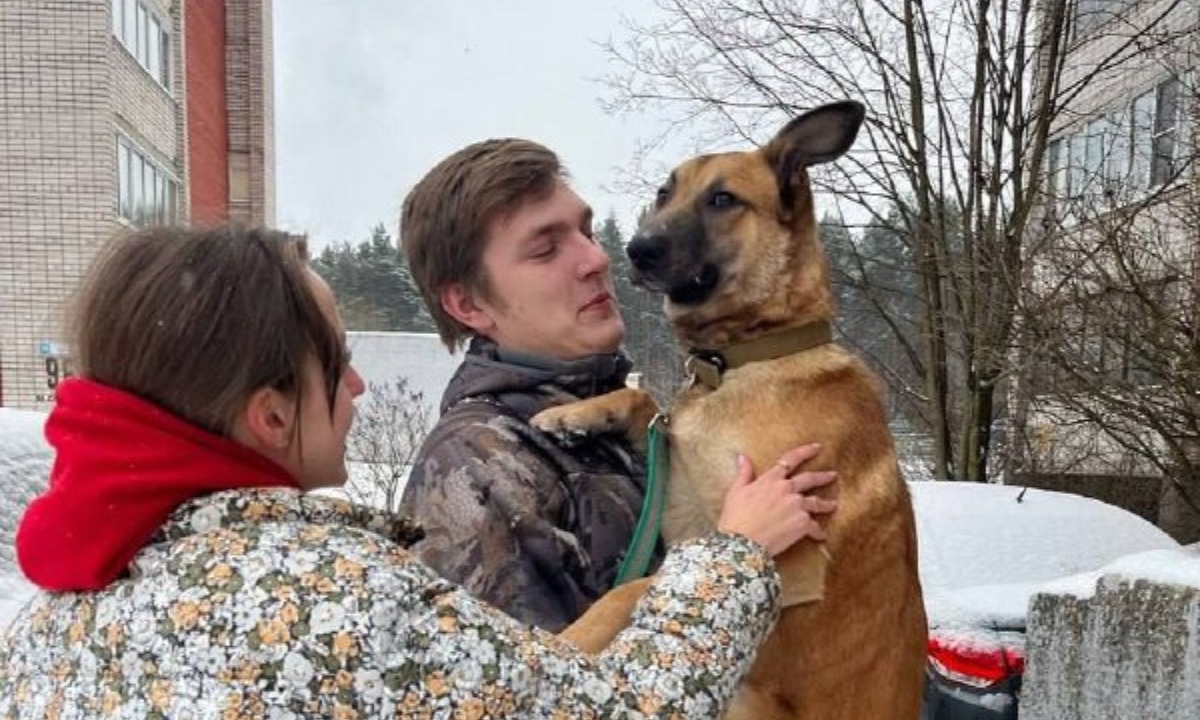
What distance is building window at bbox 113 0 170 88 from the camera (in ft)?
51.6

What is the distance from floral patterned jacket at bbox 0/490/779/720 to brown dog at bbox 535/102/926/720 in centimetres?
75

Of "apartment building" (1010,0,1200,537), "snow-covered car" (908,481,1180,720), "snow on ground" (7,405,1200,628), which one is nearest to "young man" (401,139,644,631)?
"snow-covered car" (908,481,1180,720)

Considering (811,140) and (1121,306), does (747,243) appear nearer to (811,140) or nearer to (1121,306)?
(811,140)

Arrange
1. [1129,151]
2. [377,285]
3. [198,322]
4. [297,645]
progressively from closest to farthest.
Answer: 1. [297,645]
2. [198,322]
3. [1129,151]
4. [377,285]

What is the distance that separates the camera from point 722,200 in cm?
244

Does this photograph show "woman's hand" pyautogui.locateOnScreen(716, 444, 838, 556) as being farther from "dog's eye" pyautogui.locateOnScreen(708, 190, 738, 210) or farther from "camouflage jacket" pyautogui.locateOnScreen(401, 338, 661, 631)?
"dog's eye" pyautogui.locateOnScreen(708, 190, 738, 210)

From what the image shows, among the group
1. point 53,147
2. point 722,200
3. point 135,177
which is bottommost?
point 722,200

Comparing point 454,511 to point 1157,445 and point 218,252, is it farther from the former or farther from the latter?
point 1157,445

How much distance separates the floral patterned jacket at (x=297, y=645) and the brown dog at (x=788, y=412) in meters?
0.75

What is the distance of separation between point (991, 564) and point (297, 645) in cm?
421

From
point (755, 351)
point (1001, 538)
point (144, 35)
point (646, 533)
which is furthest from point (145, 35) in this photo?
point (646, 533)

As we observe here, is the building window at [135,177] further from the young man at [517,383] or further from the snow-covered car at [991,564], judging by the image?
the young man at [517,383]

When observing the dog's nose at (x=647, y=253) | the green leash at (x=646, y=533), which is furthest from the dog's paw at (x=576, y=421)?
the dog's nose at (x=647, y=253)

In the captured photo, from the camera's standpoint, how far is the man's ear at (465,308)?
1914 millimetres
